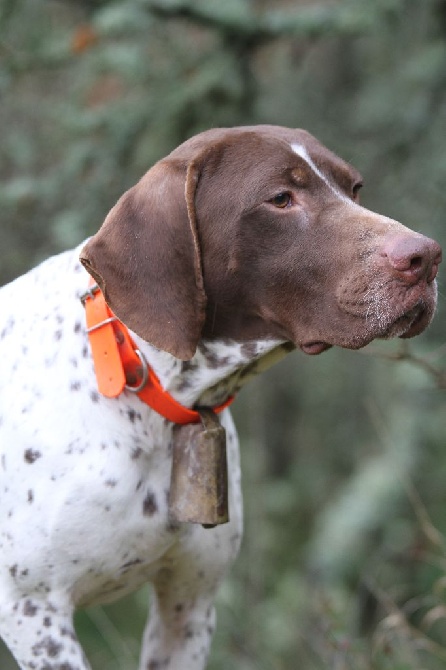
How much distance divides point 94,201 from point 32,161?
0.65 m

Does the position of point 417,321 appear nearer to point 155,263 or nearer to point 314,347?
point 314,347

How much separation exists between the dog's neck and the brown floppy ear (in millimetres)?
160

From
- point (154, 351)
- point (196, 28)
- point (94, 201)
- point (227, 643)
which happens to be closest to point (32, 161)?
point (94, 201)

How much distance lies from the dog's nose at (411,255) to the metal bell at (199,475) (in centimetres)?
72

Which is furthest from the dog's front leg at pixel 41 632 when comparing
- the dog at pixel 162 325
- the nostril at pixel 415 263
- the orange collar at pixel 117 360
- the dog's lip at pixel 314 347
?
the nostril at pixel 415 263

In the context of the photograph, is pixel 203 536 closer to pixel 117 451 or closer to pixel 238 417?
pixel 117 451

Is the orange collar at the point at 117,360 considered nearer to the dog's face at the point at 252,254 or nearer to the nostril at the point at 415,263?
the dog's face at the point at 252,254

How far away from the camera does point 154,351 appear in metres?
3.28

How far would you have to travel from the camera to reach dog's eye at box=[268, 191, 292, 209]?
3133 millimetres

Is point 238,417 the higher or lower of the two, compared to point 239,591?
lower

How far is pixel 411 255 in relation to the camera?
2920 millimetres

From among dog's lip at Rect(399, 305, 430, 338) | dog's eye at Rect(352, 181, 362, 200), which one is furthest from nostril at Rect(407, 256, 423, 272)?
dog's eye at Rect(352, 181, 362, 200)

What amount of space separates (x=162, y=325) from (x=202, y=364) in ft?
0.83

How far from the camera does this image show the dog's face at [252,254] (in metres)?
3.02
